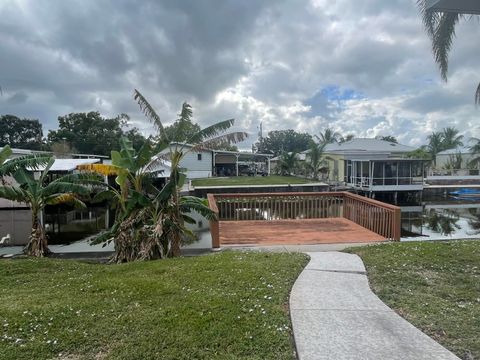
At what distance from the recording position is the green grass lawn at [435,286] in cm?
337

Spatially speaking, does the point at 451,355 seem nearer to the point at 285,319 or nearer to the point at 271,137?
the point at 285,319

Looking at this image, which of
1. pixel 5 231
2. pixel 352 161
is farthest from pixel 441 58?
pixel 352 161

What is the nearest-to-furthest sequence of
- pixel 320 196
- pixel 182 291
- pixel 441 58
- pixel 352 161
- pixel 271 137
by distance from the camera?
pixel 182 291 < pixel 441 58 < pixel 320 196 < pixel 352 161 < pixel 271 137

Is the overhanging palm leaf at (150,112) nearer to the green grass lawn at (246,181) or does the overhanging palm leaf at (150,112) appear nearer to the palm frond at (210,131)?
the palm frond at (210,131)

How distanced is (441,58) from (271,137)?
8258 centimetres

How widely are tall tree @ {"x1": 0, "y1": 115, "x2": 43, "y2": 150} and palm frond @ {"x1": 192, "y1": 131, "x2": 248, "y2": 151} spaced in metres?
46.7

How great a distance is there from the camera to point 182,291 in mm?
4445

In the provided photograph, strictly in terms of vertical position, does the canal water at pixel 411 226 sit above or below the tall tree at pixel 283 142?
below

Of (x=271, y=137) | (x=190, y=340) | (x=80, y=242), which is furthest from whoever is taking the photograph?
(x=271, y=137)

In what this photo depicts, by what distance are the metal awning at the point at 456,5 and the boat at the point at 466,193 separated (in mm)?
29691

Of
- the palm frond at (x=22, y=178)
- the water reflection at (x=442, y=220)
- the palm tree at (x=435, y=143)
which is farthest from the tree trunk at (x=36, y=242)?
the palm tree at (x=435, y=143)

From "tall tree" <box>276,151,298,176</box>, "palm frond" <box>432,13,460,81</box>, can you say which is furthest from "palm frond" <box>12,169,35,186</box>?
"tall tree" <box>276,151,298,176</box>

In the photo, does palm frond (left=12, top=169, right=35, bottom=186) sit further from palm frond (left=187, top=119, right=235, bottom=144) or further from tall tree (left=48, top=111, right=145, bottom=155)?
tall tree (left=48, top=111, right=145, bottom=155)

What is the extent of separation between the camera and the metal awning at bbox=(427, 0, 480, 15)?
144 inches
